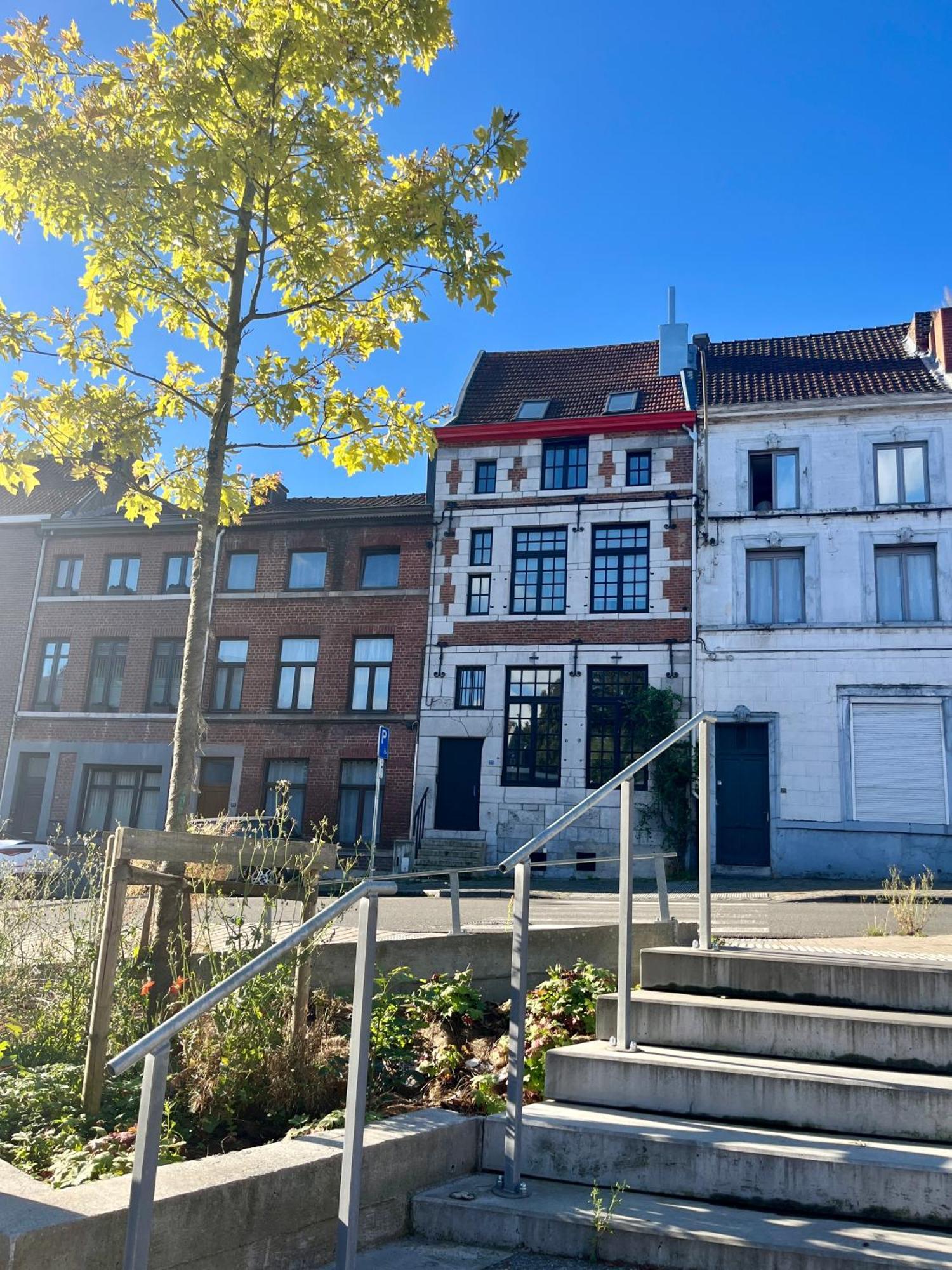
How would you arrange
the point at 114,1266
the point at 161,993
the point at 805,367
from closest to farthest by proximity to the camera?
the point at 114,1266 → the point at 161,993 → the point at 805,367

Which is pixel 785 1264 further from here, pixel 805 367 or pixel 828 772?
pixel 805 367

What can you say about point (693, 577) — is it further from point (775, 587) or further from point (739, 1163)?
point (739, 1163)

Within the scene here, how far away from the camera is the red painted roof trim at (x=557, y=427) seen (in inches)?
933

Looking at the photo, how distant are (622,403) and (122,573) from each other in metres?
14.5

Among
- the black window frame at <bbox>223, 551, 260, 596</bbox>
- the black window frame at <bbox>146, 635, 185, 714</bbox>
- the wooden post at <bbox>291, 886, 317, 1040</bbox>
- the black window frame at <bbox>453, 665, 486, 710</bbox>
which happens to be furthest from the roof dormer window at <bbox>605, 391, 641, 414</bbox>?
the wooden post at <bbox>291, 886, 317, 1040</bbox>

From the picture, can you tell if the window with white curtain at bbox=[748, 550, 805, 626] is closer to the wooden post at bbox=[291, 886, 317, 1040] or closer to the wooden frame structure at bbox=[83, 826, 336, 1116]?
the wooden frame structure at bbox=[83, 826, 336, 1116]

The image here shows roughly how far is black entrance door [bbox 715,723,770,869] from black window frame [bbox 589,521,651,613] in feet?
11.4

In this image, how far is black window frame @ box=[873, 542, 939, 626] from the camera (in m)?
21.2

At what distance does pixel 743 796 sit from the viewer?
843 inches

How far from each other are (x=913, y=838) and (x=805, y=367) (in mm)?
11341

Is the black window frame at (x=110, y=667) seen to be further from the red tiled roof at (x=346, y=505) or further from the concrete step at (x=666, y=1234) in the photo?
the concrete step at (x=666, y=1234)

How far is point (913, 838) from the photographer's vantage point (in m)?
20.2

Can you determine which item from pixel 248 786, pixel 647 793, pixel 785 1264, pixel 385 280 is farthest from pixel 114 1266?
pixel 248 786

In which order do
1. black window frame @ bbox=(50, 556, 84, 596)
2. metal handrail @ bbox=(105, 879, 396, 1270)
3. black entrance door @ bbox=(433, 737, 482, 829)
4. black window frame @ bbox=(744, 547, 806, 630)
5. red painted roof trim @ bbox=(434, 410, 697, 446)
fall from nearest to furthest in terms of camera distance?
metal handrail @ bbox=(105, 879, 396, 1270) → black window frame @ bbox=(744, 547, 806, 630) → black entrance door @ bbox=(433, 737, 482, 829) → red painted roof trim @ bbox=(434, 410, 697, 446) → black window frame @ bbox=(50, 556, 84, 596)
